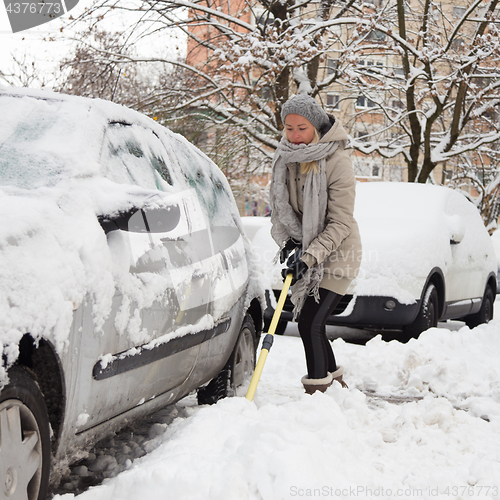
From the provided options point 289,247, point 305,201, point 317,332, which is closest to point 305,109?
point 305,201

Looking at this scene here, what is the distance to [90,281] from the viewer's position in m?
2.35

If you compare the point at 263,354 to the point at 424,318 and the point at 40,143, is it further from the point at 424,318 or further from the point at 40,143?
the point at 424,318

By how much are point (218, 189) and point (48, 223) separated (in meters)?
2.16

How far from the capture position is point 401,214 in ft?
23.0

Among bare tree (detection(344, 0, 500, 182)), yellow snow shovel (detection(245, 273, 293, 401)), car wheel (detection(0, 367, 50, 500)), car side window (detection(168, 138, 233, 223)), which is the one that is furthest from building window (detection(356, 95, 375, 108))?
car wheel (detection(0, 367, 50, 500))

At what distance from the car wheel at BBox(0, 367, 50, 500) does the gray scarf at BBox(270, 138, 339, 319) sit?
85.9 inches

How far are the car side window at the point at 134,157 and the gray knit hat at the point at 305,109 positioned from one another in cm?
89

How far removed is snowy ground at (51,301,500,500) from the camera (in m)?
2.45

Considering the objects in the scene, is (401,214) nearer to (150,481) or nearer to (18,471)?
(150,481)

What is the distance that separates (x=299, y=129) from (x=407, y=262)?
2.74m

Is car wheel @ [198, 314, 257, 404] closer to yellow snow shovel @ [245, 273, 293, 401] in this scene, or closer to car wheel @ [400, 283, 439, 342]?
yellow snow shovel @ [245, 273, 293, 401]

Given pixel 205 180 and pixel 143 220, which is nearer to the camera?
pixel 143 220

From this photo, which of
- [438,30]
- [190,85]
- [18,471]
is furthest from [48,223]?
[438,30]

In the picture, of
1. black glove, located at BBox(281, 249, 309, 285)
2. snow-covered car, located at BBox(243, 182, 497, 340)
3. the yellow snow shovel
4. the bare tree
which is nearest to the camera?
the yellow snow shovel
